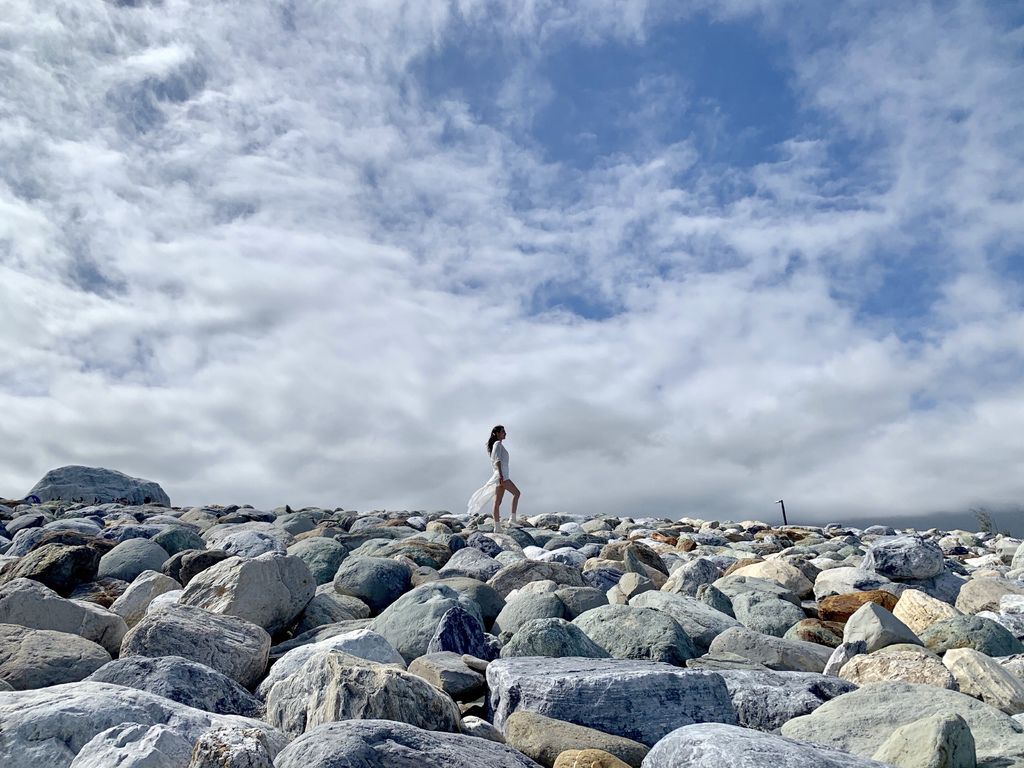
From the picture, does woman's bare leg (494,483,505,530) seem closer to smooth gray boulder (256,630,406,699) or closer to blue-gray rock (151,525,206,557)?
blue-gray rock (151,525,206,557)

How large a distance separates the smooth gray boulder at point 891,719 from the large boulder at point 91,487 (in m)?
20.1

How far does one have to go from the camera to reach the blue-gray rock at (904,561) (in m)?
7.81

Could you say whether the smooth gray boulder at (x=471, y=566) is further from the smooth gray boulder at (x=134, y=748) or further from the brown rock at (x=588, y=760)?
the smooth gray boulder at (x=134, y=748)

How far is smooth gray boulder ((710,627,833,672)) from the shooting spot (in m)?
5.15

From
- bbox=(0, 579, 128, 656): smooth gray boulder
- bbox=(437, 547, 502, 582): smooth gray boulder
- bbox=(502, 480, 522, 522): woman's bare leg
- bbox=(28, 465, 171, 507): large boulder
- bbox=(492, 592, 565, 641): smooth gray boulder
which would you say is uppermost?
bbox=(28, 465, 171, 507): large boulder

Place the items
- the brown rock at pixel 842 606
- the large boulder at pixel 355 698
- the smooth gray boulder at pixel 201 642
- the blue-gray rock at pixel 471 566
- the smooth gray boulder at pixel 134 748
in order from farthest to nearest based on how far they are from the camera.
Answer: the blue-gray rock at pixel 471 566, the brown rock at pixel 842 606, the smooth gray boulder at pixel 201 642, the large boulder at pixel 355 698, the smooth gray boulder at pixel 134 748

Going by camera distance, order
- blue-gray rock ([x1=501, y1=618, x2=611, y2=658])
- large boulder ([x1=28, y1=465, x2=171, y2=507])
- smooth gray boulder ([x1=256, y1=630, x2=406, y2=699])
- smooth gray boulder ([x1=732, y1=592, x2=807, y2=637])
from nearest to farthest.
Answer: smooth gray boulder ([x1=256, y1=630, x2=406, y2=699]), blue-gray rock ([x1=501, y1=618, x2=611, y2=658]), smooth gray boulder ([x1=732, y1=592, x2=807, y2=637]), large boulder ([x1=28, y1=465, x2=171, y2=507])

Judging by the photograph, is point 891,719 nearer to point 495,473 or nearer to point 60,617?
point 60,617

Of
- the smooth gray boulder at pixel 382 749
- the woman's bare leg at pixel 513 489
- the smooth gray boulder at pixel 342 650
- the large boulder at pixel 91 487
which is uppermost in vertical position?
the large boulder at pixel 91 487

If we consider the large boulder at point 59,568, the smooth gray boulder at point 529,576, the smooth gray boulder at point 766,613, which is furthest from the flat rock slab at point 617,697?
the large boulder at point 59,568

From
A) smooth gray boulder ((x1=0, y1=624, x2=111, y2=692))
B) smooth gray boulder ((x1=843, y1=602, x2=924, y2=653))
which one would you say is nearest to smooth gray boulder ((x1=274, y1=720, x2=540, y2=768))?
smooth gray boulder ((x1=0, y1=624, x2=111, y2=692))

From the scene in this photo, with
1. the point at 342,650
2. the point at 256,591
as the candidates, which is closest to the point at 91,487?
the point at 256,591

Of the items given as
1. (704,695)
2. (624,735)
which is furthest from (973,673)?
(624,735)

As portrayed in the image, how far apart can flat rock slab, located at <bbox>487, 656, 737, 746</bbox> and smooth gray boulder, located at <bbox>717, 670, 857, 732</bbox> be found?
0.49ft
